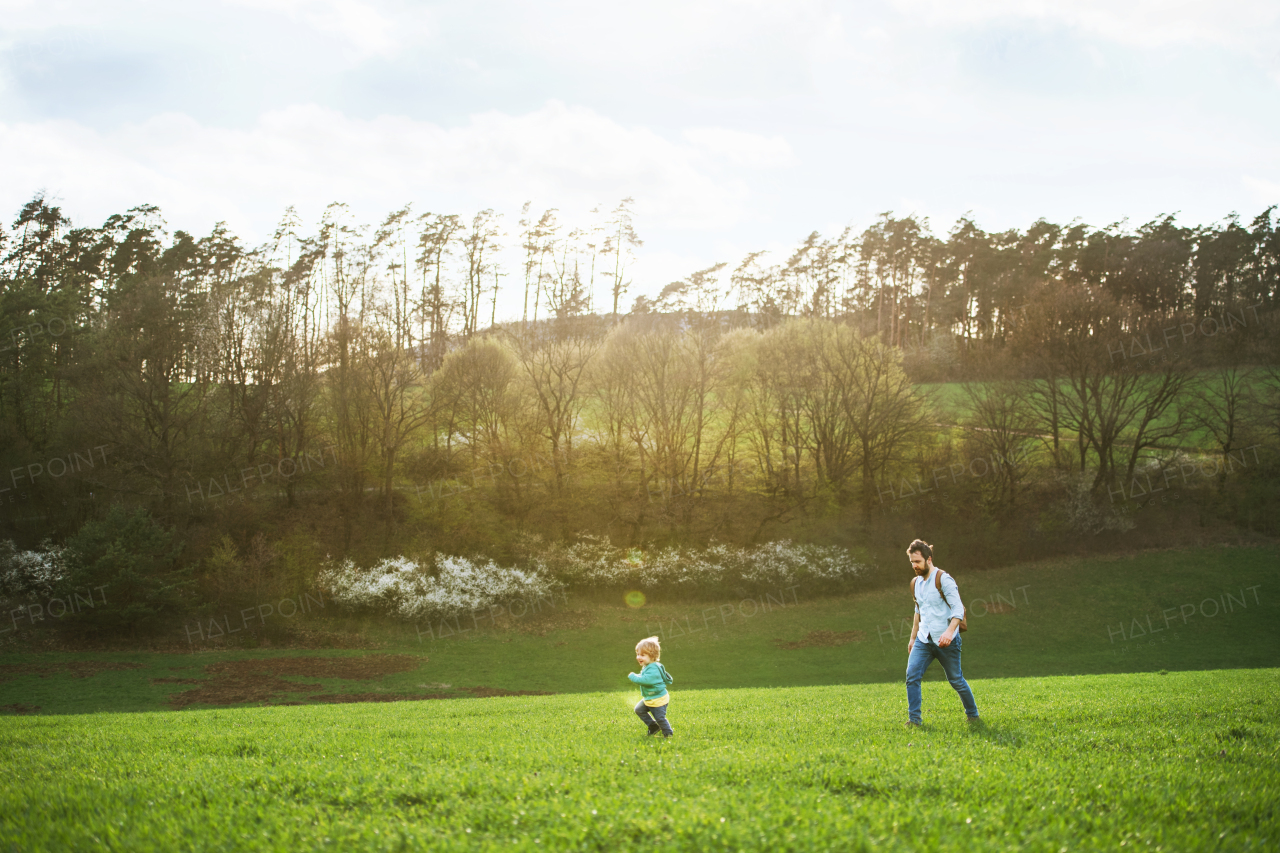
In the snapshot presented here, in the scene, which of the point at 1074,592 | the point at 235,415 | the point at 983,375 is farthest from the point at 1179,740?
the point at 983,375

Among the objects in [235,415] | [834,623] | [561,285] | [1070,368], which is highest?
[561,285]

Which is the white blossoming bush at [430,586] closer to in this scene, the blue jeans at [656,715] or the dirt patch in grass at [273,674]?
the dirt patch in grass at [273,674]

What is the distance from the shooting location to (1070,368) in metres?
47.3

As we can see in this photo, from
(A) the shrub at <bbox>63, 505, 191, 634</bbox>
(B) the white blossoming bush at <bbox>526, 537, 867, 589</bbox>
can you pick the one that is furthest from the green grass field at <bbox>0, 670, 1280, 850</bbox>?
(B) the white blossoming bush at <bbox>526, 537, 867, 589</bbox>

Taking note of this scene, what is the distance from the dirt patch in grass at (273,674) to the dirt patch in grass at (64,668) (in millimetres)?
3329

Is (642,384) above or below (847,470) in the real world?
above

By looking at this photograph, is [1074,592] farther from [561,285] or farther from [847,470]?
[561,285]

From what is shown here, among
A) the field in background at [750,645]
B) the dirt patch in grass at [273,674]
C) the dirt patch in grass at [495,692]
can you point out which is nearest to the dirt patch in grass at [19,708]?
the field in background at [750,645]

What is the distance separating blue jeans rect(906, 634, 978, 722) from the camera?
888 centimetres

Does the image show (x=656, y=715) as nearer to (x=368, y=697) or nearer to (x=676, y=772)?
(x=676, y=772)

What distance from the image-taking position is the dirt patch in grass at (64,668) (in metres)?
24.7

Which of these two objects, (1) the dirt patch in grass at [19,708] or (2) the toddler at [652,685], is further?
(1) the dirt patch in grass at [19,708]

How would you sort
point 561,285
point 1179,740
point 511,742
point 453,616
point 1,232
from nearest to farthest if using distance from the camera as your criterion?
point 1179,740 < point 511,742 < point 453,616 < point 1,232 < point 561,285

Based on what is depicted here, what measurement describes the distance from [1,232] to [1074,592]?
2829 inches
